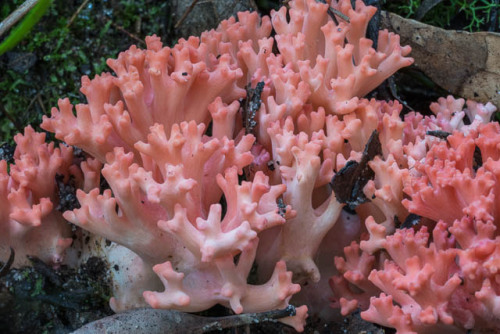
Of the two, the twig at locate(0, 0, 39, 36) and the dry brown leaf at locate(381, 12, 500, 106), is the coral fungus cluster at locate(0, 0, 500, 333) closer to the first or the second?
the dry brown leaf at locate(381, 12, 500, 106)

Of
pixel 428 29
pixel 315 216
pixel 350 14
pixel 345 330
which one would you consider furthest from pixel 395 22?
pixel 345 330

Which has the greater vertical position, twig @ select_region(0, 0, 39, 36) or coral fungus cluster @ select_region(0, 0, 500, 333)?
twig @ select_region(0, 0, 39, 36)

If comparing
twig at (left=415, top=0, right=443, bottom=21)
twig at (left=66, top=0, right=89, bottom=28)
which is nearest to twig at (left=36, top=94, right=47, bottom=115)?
twig at (left=66, top=0, right=89, bottom=28)

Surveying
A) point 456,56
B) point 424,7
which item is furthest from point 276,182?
point 424,7

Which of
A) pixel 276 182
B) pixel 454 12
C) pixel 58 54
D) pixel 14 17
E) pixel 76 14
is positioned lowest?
pixel 276 182

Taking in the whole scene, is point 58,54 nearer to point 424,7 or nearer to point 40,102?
point 40,102

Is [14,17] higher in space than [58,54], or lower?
higher
